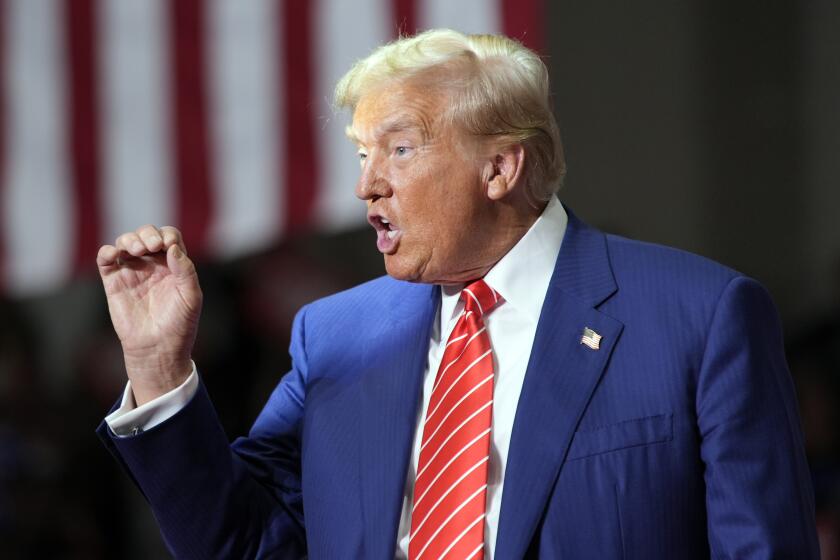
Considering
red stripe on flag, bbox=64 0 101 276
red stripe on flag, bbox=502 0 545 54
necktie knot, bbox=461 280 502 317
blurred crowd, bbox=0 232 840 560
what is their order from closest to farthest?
necktie knot, bbox=461 280 502 317
red stripe on flag, bbox=502 0 545 54
red stripe on flag, bbox=64 0 101 276
blurred crowd, bbox=0 232 840 560

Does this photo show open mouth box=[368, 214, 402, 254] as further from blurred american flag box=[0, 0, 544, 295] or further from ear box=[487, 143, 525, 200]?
blurred american flag box=[0, 0, 544, 295]

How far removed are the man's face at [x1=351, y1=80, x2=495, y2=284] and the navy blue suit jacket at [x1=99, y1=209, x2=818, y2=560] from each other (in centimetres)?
10

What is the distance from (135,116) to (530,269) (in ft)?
6.45

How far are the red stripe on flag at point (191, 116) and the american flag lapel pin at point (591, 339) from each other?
1891mm

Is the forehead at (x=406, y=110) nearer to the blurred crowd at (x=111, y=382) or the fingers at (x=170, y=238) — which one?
the fingers at (x=170, y=238)

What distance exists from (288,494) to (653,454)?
1.79 feet

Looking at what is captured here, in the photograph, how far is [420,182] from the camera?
6.07 feet

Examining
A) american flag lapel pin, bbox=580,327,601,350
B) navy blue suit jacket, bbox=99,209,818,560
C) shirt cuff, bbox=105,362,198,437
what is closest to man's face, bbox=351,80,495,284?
navy blue suit jacket, bbox=99,209,818,560

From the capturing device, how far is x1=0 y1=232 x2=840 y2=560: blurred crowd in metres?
4.11

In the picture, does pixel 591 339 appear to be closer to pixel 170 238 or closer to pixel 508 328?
pixel 508 328

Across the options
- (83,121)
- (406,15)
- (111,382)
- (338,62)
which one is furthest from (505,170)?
(111,382)

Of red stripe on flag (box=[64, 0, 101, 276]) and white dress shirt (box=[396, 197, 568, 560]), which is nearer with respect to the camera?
white dress shirt (box=[396, 197, 568, 560])

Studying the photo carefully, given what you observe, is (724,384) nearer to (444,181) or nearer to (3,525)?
(444,181)

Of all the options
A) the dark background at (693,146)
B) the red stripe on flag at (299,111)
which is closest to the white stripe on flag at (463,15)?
the red stripe on flag at (299,111)
